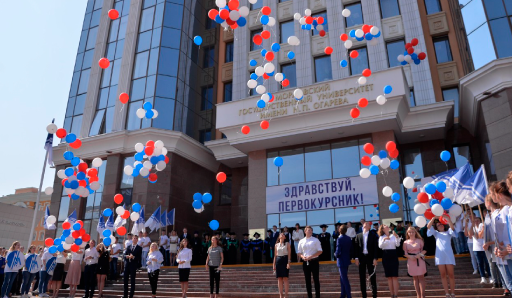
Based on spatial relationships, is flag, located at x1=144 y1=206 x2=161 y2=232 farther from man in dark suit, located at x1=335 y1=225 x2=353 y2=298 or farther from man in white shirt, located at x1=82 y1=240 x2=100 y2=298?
man in dark suit, located at x1=335 y1=225 x2=353 y2=298

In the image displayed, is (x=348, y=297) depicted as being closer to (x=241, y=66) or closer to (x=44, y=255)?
(x=44, y=255)

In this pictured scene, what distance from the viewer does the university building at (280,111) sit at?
61.5ft

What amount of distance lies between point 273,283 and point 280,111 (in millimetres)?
9901

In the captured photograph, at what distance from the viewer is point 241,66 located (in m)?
25.8

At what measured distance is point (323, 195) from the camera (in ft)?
64.8

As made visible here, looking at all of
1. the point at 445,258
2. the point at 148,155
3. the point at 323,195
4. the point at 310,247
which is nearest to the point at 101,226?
the point at 148,155

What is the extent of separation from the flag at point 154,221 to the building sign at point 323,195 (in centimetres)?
595

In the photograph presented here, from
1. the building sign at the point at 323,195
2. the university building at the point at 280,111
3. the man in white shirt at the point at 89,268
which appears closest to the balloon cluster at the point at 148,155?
the man in white shirt at the point at 89,268

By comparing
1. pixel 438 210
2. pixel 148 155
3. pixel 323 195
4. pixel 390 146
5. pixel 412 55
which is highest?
pixel 412 55

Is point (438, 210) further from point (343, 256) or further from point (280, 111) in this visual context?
point (280, 111)

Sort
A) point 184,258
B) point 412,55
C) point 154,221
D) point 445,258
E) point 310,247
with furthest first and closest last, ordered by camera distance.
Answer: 1. point 154,221
2. point 412,55
3. point 184,258
4. point 310,247
5. point 445,258

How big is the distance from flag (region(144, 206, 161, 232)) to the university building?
4.32 ft

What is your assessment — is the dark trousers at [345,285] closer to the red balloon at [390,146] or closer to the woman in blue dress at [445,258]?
the woman in blue dress at [445,258]

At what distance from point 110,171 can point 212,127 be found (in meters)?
7.35
